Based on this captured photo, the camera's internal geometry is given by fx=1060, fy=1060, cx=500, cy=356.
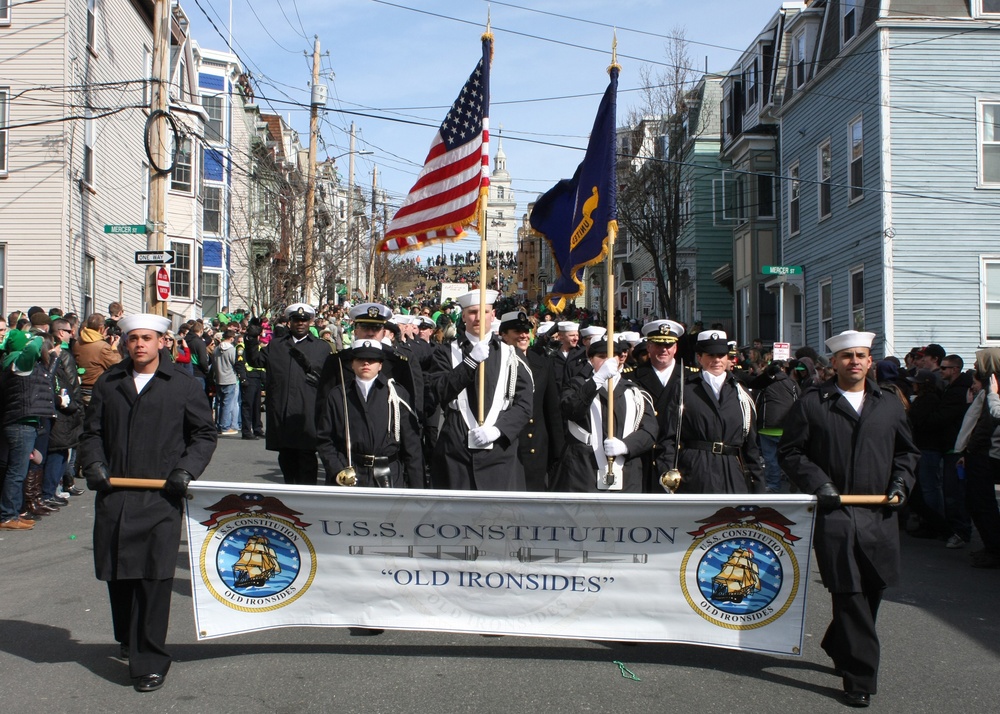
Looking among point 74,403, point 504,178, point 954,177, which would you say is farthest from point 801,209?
point 504,178

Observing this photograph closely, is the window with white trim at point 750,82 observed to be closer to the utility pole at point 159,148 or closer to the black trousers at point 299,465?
the utility pole at point 159,148

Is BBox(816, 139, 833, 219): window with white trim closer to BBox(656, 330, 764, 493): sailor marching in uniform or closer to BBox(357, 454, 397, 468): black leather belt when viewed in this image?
BBox(656, 330, 764, 493): sailor marching in uniform

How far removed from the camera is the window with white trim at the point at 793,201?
93.5 ft

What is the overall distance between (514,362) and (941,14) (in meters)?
18.7

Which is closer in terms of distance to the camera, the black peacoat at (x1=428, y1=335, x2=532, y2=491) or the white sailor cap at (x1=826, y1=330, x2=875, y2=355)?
the white sailor cap at (x1=826, y1=330, x2=875, y2=355)

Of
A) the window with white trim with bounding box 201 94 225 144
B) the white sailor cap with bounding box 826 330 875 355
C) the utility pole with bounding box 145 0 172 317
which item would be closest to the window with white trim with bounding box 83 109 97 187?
the utility pole with bounding box 145 0 172 317

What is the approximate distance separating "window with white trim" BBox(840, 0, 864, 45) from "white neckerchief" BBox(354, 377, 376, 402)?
65.5 ft

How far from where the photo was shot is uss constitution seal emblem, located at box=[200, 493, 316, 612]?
20.4ft

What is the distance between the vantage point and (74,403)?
11508 millimetres

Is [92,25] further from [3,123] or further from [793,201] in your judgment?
[793,201]

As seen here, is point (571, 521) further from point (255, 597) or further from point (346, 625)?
point (255, 597)

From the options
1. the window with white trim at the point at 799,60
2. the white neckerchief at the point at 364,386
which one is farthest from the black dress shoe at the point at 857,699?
the window with white trim at the point at 799,60

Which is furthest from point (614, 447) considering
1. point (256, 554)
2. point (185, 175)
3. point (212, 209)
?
point (212, 209)

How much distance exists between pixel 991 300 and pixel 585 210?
16.8 m
